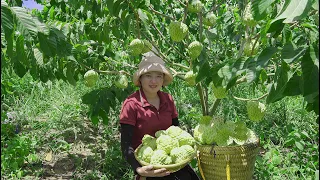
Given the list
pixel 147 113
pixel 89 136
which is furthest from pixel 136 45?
pixel 89 136

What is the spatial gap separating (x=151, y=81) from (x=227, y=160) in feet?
2.13

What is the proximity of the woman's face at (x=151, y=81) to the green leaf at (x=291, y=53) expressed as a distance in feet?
3.87

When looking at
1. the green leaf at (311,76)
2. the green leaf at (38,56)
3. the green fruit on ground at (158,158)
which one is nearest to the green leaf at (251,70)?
the green leaf at (311,76)

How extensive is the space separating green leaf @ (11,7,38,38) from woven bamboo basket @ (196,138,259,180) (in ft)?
4.33

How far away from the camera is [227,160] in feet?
7.35

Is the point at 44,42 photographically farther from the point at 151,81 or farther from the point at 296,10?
the point at 151,81

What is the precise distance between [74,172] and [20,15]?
6.09 feet

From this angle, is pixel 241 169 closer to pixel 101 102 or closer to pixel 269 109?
pixel 101 102

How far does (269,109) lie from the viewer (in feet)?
12.9

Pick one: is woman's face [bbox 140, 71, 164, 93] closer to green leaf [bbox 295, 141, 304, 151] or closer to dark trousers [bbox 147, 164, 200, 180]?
dark trousers [bbox 147, 164, 200, 180]

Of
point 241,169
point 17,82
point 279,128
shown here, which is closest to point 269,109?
point 279,128

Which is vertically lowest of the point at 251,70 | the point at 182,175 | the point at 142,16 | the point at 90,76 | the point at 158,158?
the point at 182,175

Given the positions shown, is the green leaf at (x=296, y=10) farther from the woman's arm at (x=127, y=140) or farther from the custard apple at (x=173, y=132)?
the woman's arm at (x=127, y=140)

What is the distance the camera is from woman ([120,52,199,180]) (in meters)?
2.25
